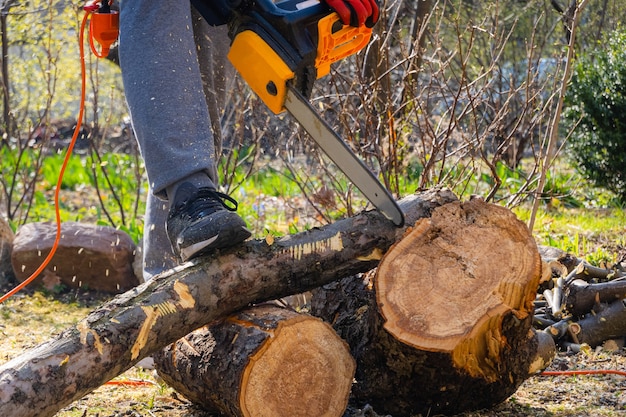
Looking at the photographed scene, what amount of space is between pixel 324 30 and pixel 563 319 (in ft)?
5.63

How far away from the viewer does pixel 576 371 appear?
321cm

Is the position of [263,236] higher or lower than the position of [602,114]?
higher

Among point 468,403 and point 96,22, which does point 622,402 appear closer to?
point 468,403

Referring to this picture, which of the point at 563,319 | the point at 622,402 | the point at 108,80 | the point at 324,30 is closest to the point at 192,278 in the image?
the point at 324,30

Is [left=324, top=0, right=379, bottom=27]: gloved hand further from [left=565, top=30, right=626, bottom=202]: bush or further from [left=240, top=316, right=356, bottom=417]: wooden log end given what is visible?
[left=565, top=30, right=626, bottom=202]: bush

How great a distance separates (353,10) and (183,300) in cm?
98

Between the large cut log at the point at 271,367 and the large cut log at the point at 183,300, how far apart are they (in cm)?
9

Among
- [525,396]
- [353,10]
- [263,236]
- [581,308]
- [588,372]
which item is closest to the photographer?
[353,10]

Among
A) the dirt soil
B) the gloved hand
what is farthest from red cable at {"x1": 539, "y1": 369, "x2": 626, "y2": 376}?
the gloved hand

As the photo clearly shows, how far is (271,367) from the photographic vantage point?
247 centimetres

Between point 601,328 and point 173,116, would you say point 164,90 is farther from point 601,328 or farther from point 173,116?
point 601,328

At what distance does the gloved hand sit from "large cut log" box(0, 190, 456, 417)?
1.93 ft

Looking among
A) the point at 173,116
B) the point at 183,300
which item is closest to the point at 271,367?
the point at 183,300

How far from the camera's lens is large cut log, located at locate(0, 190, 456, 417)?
2230 mm
